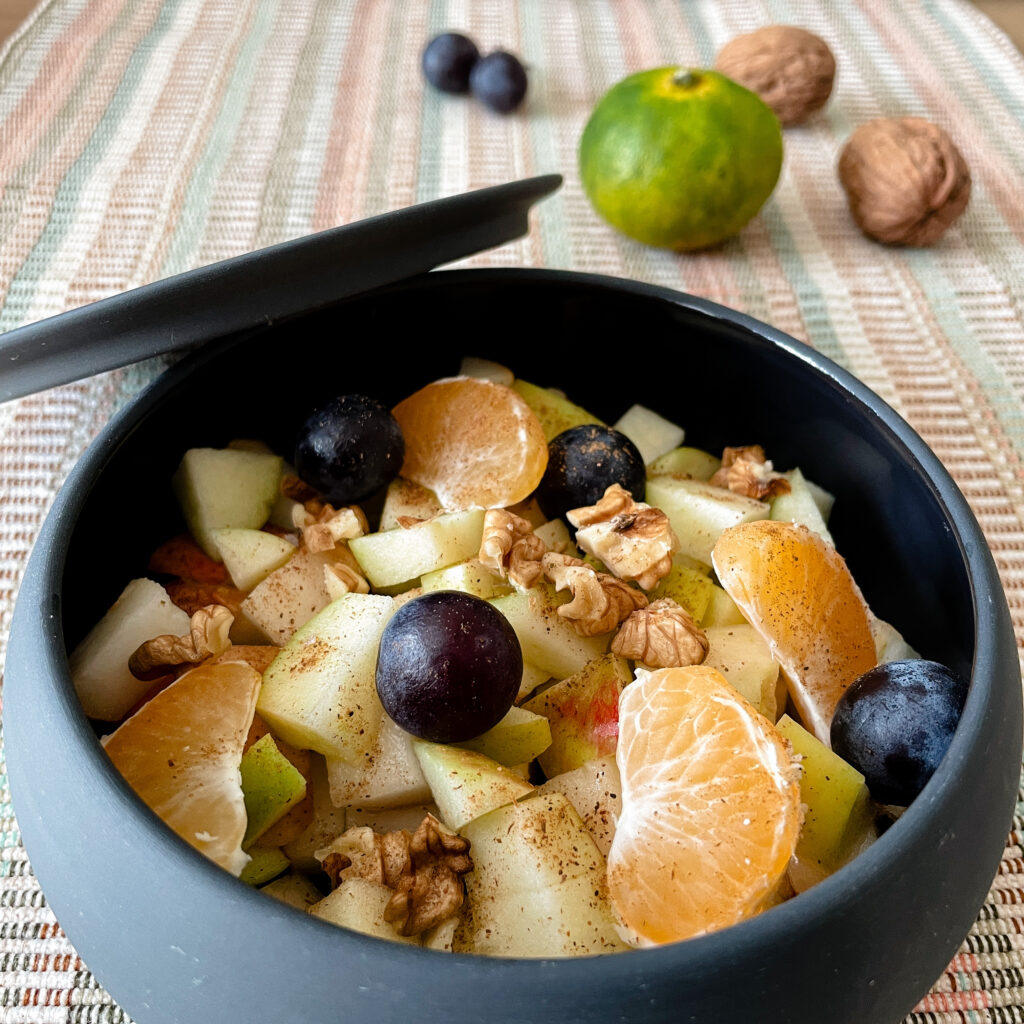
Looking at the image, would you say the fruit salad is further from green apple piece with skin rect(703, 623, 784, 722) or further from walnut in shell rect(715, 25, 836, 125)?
walnut in shell rect(715, 25, 836, 125)

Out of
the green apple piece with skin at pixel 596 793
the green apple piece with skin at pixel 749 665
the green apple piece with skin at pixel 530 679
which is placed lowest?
the green apple piece with skin at pixel 530 679

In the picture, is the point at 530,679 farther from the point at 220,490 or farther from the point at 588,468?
the point at 220,490

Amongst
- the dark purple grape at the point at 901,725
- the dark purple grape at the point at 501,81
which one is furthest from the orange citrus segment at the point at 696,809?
the dark purple grape at the point at 501,81

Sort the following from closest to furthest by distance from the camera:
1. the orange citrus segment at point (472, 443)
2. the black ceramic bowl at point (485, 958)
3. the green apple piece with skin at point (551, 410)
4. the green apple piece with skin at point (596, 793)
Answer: the black ceramic bowl at point (485, 958) < the green apple piece with skin at point (596, 793) < the orange citrus segment at point (472, 443) < the green apple piece with skin at point (551, 410)

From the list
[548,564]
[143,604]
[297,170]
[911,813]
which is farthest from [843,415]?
[297,170]

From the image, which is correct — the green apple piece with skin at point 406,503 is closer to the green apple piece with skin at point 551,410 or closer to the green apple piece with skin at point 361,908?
the green apple piece with skin at point 551,410

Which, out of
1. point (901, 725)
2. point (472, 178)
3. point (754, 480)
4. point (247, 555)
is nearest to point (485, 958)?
point (901, 725)
